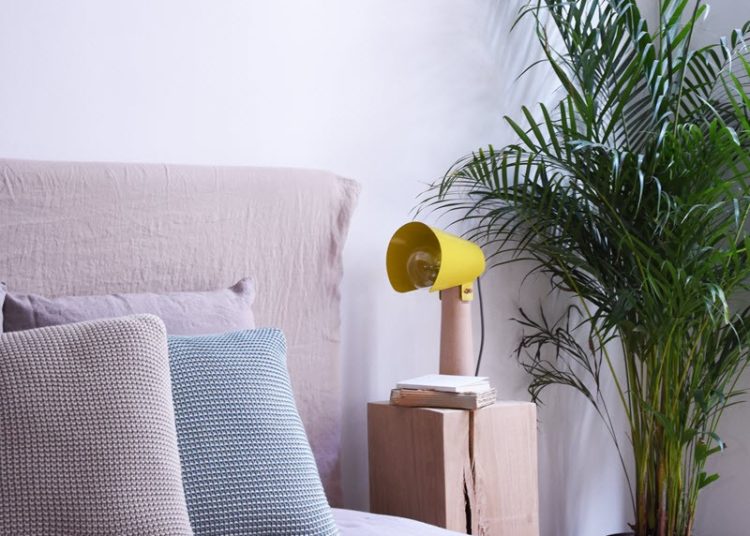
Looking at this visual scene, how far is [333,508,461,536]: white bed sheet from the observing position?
5.89 feet

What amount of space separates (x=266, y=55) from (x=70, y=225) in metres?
0.77

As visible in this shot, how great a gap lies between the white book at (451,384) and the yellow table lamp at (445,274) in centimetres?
10

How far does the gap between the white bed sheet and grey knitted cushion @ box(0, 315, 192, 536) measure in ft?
1.94

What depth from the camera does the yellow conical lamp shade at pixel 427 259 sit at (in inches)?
96.0

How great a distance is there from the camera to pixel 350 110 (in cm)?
267

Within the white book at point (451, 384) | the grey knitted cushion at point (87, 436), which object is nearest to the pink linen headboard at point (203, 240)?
the white book at point (451, 384)

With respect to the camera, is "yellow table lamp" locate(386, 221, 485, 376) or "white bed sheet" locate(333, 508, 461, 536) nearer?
"white bed sheet" locate(333, 508, 461, 536)

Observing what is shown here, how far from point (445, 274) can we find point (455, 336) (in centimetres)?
19

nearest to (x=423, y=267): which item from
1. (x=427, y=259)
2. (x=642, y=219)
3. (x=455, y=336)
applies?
(x=427, y=259)

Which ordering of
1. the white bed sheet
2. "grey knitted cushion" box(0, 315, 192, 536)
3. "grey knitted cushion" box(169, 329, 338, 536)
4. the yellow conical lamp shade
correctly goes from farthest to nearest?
the yellow conical lamp shade → the white bed sheet → "grey knitted cushion" box(169, 329, 338, 536) → "grey knitted cushion" box(0, 315, 192, 536)

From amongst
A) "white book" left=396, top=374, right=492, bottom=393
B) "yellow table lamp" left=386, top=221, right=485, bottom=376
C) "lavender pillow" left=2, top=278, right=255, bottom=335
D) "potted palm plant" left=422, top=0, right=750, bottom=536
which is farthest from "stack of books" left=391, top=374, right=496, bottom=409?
"potted palm plant" left=422, top=0, right=750, bottom=536

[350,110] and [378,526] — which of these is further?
[350,110]

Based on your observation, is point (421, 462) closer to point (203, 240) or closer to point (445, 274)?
point (445, 274)

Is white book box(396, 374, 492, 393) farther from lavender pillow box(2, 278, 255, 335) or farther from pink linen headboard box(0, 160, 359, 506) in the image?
lavender pillow box(2, 278, 255, 335)
